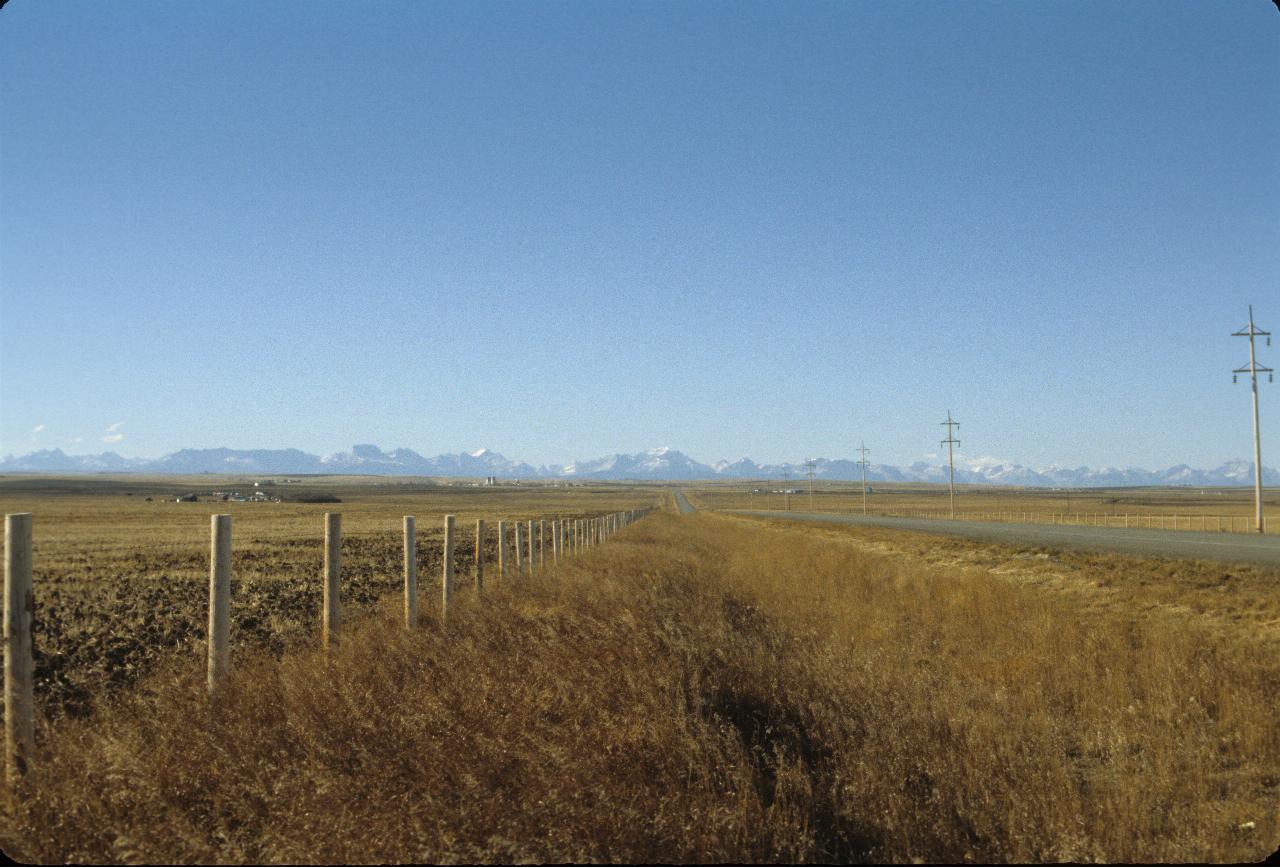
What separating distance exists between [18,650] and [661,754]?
3.93 meters

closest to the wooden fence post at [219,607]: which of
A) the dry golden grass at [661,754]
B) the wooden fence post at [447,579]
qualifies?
the dry golden grass at [661,754]

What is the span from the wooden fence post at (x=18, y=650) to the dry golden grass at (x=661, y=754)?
14 centimetres

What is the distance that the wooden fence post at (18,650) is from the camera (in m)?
5.09

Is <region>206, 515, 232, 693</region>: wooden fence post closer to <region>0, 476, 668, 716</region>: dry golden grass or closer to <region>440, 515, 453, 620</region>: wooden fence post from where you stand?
<region>0, 476, 668, 716</region>: dry golden grass

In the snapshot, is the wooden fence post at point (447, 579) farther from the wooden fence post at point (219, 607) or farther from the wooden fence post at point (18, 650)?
the wooden fence post at point (18, 650)

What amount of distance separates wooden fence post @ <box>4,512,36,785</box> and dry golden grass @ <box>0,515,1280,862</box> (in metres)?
0.14

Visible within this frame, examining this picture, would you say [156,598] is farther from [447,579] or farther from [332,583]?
[332,583]

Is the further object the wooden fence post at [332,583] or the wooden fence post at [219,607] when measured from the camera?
the wooden fence post at [332,583]

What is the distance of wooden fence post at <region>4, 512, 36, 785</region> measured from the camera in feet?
16.7

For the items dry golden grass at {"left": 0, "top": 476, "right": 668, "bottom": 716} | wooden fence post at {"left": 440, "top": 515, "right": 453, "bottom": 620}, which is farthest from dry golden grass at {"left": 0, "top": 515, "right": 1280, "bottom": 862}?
dry golden grass at {"left": 0, "top": 476, "right": 668, "bottom": 716}

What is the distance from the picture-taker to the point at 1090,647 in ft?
32.2

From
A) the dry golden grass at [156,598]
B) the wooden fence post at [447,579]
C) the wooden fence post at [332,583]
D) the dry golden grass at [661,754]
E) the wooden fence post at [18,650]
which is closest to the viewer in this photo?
the dry golden grass at [661,754]

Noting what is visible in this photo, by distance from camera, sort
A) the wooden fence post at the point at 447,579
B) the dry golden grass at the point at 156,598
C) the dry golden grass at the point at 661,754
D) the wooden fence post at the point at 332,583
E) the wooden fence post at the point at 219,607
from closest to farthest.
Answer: the dry golden grass at the point at 661,754 → the wooden fence post at the point at 219,607 → the wooden fence post at the point at 332,583 → the dry golden grass at the point at 156,598 → the wooden fence post at the point at 447,579

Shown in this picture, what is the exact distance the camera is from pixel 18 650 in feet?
16.9
